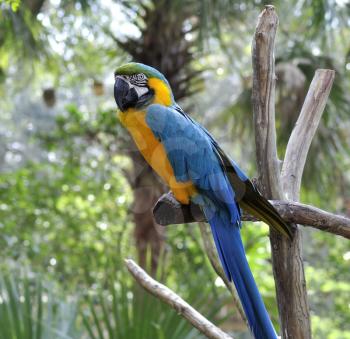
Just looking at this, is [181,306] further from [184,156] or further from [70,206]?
[70,206]

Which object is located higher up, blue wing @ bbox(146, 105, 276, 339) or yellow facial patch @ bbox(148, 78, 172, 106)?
yellow facial patch @ bbox(148, 78, 172, 106)

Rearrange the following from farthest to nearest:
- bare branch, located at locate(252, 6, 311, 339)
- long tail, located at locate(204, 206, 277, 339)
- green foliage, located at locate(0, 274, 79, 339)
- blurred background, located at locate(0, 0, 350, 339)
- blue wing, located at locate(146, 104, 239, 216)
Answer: blurred background, located at locate(0, 0, 350, 339), green foliage, located at locate(0, 274, 79, 339), blue wing, located at locate(146, 104, 239, 216), bare branch, located at locate(252, 6, 311, 339), long tail, located at locate(204, 206, 277, 339)

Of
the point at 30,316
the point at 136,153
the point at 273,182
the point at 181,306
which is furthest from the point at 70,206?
the point at 273,182

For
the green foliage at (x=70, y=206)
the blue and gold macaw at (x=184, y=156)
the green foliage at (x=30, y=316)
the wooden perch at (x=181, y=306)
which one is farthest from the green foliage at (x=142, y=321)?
the green foliage at (x=70, y=206)

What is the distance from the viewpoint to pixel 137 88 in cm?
148

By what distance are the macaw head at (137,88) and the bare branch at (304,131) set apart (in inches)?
13.2

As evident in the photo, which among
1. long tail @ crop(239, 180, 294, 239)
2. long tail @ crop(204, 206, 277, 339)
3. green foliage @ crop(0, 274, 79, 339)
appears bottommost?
green foliage @ crop(0, 274, 79, 339)

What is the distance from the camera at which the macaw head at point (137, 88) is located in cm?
147

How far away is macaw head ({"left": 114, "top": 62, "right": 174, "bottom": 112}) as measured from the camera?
1469mm

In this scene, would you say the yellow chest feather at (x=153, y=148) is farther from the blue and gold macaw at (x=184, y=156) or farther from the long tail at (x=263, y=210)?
the long tail at (x=263, y=210)

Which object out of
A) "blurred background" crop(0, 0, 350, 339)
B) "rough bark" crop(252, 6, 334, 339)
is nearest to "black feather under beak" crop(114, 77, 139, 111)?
"rough bark" crop(252, 6, 334, 339)

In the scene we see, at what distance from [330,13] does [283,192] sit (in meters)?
2.17

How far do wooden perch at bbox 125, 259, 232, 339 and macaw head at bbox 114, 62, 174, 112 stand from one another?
45 centimetres

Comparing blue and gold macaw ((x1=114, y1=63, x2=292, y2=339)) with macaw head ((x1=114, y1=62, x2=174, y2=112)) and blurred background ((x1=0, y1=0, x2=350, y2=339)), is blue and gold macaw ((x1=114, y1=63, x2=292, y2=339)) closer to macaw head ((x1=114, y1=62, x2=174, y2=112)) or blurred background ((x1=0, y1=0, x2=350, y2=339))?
macaw head ((x1=114, y1=62, x2=174, y2=112))
